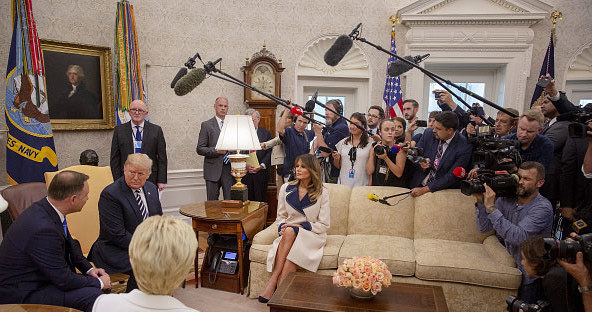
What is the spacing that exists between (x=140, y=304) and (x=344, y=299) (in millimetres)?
1441

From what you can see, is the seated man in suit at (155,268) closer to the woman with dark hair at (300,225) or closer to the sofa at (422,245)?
the woman with dark hair at (300,225)

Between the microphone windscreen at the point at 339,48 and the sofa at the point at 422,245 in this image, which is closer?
the microphone windscreen at the point at 339,48

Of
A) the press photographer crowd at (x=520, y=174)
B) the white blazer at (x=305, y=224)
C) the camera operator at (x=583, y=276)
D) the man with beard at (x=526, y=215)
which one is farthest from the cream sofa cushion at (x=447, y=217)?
the camera operator at (x=583, y=276)

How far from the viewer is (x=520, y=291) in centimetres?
258

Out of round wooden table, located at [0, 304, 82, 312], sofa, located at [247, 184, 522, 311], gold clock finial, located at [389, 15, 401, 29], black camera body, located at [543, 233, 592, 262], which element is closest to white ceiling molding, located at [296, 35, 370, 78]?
gold clock finial, located at [389, 15, 401, 29]

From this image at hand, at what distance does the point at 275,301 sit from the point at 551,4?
5.40 metres

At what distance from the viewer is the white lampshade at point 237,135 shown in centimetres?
327

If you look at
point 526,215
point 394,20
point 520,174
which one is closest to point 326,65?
point 394,20

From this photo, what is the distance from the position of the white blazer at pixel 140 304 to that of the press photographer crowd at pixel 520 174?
1718 millimetres

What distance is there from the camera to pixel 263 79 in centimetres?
498

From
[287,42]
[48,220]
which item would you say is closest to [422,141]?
[287,42]

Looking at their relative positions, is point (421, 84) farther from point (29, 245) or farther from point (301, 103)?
point (29, 245)

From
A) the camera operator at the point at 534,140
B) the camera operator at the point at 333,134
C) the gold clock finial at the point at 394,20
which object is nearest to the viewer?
the camera operator at the point at 534,140

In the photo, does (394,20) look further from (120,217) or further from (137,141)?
(120,217)
